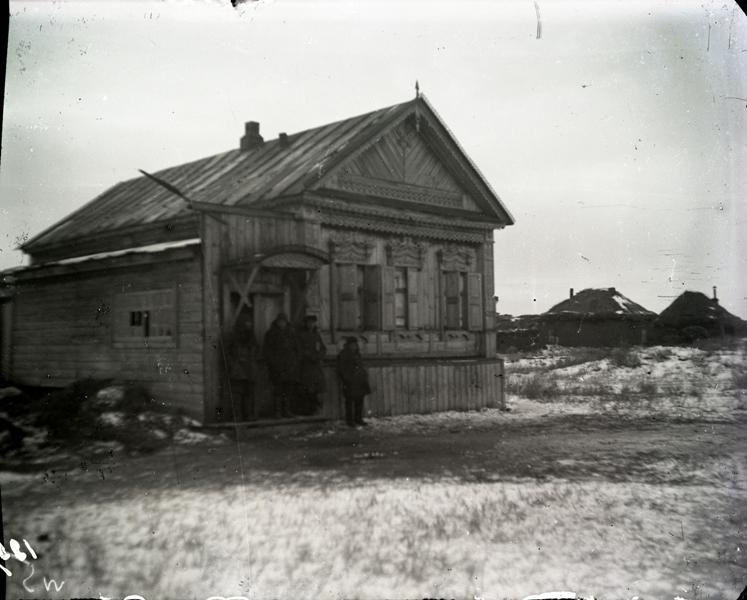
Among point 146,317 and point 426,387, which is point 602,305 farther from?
point 146,317

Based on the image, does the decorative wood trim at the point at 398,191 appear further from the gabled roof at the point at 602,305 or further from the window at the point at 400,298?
the gabled roof at the point at 602,305

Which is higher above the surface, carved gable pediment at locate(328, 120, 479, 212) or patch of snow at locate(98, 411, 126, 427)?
carved gable pediment at locate(328, 120, 479, 212)

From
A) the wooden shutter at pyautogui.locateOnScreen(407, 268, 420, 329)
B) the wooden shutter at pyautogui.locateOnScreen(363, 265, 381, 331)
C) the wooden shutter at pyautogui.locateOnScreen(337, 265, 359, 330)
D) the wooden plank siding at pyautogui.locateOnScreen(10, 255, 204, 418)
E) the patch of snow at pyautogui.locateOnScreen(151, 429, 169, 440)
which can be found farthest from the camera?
the wooden shutter at pyautogui.locateOnScreen(407, 268, 420, 329)

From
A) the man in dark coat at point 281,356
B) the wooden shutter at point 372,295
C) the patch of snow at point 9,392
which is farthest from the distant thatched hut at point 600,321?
the patch of snow at point 9,392

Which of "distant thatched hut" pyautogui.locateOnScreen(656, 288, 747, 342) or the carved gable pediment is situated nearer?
the carved gable pediment

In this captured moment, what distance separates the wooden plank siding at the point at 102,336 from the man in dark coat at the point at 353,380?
8.53ft

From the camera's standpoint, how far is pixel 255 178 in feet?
52.5

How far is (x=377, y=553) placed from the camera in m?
6.61

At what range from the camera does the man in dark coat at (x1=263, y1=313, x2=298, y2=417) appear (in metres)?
13.0

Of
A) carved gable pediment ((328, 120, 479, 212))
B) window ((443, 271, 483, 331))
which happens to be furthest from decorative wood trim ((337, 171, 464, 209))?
window ((443, 271, 483, 331))

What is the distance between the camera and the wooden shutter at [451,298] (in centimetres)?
1756

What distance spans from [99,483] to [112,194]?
13.9m

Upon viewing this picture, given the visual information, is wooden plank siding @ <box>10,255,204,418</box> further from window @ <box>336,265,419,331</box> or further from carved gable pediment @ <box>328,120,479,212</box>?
carved gable pediment @ <box>328,120,479,212</box>

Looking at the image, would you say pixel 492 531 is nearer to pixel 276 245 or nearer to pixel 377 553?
pixel 377 553
